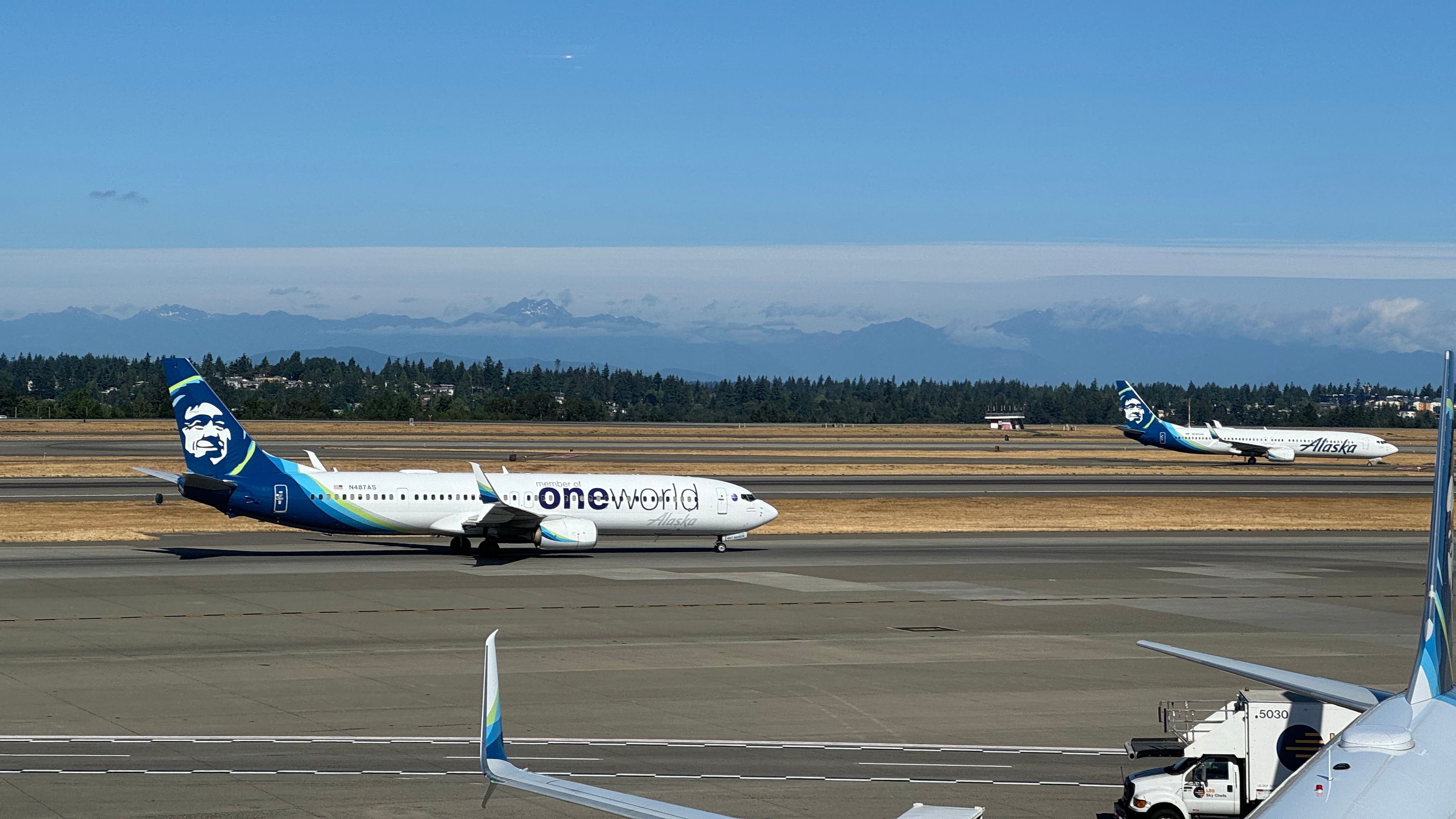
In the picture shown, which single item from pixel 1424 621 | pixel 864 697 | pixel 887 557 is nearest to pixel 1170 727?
pixel 864 697

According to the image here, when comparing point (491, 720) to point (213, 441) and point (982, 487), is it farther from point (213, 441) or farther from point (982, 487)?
point (982, 487)

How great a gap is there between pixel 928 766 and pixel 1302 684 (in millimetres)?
9825

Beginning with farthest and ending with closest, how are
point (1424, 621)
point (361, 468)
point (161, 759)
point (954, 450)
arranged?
point (954, 450)
point (361, 468)
point (161, 759)
point (1424, 621)

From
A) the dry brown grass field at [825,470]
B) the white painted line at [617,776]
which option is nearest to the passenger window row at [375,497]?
the dry brown grass field at [825,470]

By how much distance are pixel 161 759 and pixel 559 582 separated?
27048mm

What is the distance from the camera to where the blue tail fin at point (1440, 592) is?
1545 cm

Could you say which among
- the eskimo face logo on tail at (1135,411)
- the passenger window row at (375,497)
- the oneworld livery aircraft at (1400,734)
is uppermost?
the eskimo face logo on tail at (1135,411)

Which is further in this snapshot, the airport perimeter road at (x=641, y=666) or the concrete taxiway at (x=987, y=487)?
the concrete taxiway at (x=987, y=487)

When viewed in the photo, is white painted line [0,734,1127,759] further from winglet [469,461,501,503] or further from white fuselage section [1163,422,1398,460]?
white fuselage section [1163,422,1398,460]

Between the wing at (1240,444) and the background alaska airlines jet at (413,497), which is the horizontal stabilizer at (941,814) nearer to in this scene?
the background alaska airlines jet at (413,497)

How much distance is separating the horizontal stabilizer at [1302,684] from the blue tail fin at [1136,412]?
136 m

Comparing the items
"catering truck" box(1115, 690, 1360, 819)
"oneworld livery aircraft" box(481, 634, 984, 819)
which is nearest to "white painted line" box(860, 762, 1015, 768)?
"catering truck" box(1115, 690, 1360, 819)

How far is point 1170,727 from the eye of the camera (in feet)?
83.2

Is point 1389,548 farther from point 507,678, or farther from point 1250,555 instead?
point 507,678
